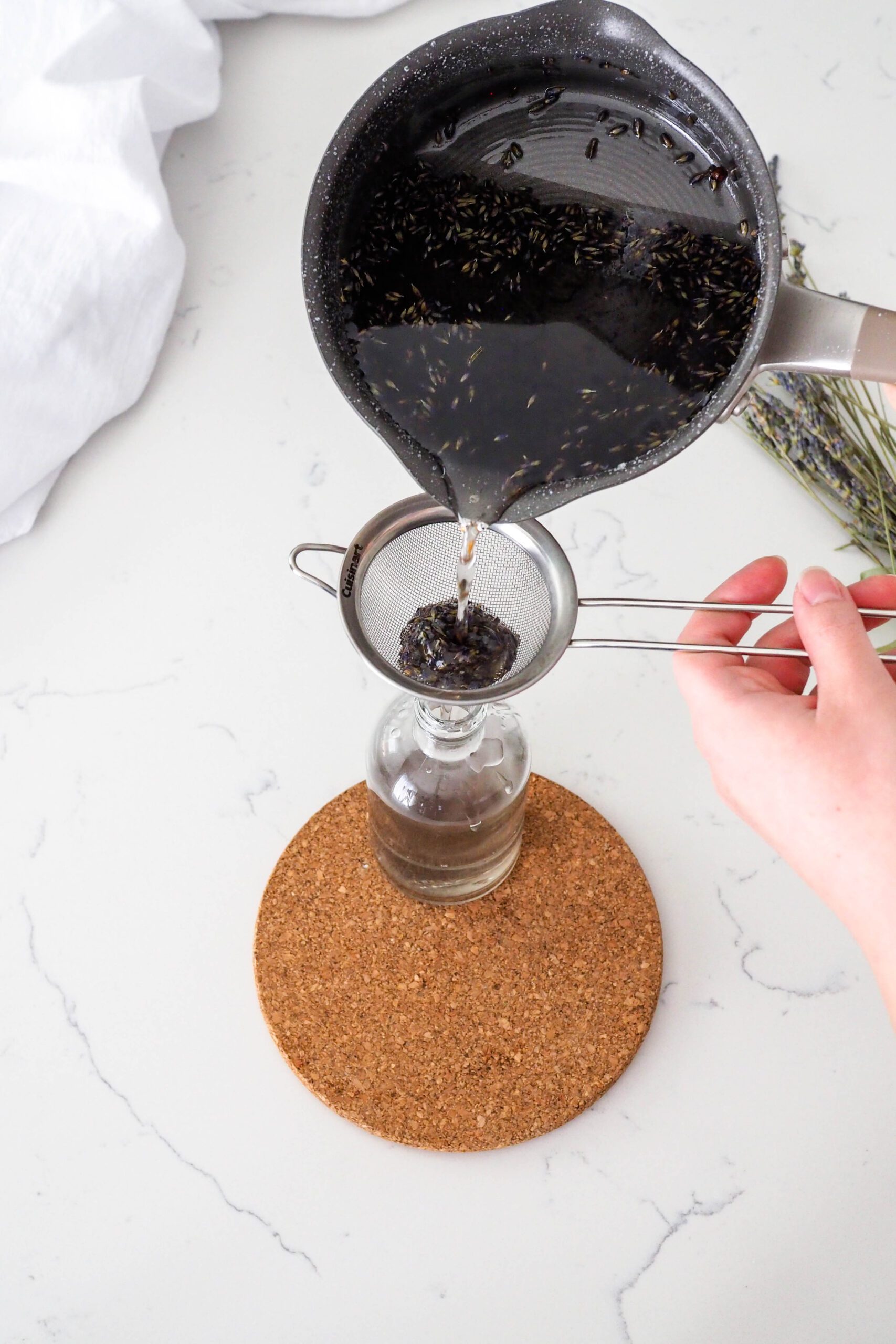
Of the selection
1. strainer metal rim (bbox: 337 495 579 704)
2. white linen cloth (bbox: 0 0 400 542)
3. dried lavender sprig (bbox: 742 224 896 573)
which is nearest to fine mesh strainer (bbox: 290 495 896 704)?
strainer metal rim (bbox: 337 495 579 704)

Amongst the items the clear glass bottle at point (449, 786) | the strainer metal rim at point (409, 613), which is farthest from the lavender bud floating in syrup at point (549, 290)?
the clear glass bottle at point (449, 786)

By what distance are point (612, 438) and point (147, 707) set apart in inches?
Answer: 29.7

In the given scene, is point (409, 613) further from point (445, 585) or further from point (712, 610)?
point (712, 610)

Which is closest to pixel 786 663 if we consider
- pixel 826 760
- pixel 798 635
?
pixel 798 635

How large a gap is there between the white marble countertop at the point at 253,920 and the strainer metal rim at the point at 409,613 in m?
0.36

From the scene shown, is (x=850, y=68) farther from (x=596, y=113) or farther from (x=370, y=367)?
(x=370, y=367)

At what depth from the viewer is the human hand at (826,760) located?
0.96 m

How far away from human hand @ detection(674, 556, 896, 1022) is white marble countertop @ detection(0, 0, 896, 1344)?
0.37m

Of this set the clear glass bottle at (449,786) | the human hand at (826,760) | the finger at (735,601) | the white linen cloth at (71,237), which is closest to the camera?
the human hand at (826,760)

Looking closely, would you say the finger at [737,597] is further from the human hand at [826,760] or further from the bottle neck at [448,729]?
the bottle neck at [448,729]

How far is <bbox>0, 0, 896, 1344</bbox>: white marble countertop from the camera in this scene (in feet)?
3.92

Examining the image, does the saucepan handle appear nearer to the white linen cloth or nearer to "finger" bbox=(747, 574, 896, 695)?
"finger" bbox=(747, 574, 896, 695)

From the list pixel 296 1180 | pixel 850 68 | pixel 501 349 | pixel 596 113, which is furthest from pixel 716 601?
pixel 850 68

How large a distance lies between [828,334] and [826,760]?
1.15 ft
